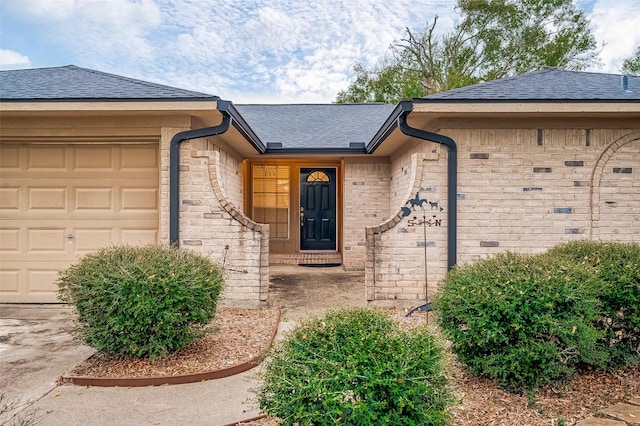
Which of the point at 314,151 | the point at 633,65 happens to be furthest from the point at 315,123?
the point at 633,65

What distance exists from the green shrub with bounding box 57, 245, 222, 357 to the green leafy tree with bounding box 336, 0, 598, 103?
19.1 metres

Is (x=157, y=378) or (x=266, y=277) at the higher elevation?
(x=266, y=277)

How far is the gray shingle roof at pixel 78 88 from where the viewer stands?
499 centimetres

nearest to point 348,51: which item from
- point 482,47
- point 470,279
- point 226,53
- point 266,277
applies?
point 482,47

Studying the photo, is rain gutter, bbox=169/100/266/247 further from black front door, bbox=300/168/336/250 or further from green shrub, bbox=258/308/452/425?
black front door, bbox=300/168/336/250

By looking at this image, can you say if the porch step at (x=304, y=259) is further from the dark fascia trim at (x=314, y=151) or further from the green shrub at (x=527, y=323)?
the green shrub at (x=527, y=323)

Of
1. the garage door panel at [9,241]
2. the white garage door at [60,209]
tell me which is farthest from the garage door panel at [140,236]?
the garage door panel at [9,241]

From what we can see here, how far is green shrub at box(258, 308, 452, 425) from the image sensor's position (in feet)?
5.95

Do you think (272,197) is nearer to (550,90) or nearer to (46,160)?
(46,160)

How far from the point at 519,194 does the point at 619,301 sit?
2.68m

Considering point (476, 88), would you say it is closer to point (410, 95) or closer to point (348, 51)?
point (410, 95)

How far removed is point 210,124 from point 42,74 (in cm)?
277

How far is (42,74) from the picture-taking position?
6152mm

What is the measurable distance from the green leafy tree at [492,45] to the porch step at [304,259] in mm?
13717
